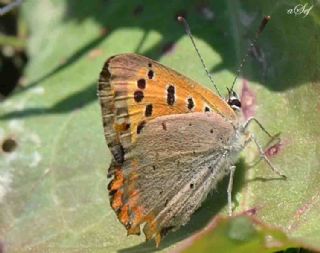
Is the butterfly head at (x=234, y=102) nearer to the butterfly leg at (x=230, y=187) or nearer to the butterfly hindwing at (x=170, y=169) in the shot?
the butterfly hindwing at (x=170, y=169)

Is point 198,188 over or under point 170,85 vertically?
under

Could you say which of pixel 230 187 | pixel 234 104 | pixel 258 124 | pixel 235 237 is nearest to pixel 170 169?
pixel 230 187

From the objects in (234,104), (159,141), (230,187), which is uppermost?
(234,104)

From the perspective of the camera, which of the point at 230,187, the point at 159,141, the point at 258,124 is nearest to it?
the point at 159,141

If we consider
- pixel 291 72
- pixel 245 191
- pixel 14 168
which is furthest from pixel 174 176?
pixel 14 168

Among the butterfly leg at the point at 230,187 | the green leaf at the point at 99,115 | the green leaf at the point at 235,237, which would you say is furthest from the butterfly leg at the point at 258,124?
the green leaf at the point at 235,237

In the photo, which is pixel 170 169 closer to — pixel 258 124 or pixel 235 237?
pixel 258 124

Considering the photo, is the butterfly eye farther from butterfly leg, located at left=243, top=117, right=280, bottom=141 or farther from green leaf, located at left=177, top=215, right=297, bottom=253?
green leaf, located at left=177, top=215, right=297, bottom=253

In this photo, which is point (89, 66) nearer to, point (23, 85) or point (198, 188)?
point (23, 85)
